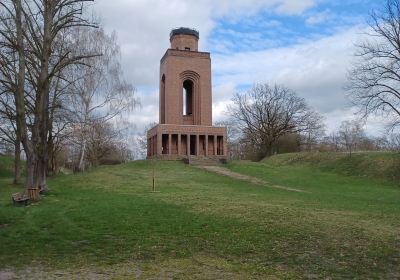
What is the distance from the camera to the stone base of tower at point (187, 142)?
42.2 m

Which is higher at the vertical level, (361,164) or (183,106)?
(183,106)

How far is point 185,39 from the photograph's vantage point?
154 feet

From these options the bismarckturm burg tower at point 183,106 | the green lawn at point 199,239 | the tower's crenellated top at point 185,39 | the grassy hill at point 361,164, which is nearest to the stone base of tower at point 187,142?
the bismarckturm burg tower at point 183,106

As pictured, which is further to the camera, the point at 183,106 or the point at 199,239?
the point at 183,106

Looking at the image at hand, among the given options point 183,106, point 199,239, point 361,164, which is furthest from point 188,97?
point 199,239

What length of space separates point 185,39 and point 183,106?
7.22 m

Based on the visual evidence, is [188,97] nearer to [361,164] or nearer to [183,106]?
[183,106]

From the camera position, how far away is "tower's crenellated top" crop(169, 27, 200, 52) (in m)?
46.9

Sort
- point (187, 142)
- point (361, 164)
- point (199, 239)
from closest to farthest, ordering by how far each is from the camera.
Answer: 1. point (199, 239)
2. point (361, 164)
3. point (187, 142)

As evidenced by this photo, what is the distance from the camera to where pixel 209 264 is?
281 inches

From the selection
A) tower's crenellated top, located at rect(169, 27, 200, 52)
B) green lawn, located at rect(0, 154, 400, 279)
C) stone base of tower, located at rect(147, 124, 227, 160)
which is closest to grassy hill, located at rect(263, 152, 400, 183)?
stone base of tower, located at rect(147, 124, 227, 160)

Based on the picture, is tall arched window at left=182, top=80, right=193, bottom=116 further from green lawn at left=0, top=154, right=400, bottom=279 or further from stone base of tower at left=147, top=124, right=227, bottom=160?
green lawn at left=0, top=154, right=400, bottom=279

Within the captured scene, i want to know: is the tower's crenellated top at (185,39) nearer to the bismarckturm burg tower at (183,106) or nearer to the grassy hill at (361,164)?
the bismarckturm burg tower at (183,106)

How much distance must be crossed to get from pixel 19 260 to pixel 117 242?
1.93 meters
